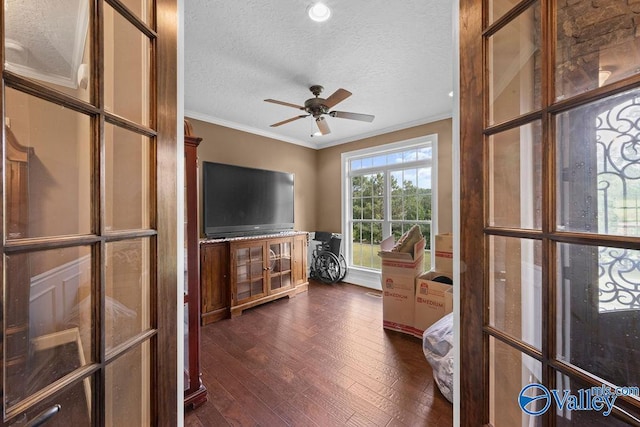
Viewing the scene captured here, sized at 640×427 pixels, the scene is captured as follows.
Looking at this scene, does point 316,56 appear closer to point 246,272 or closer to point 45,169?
point 45,169

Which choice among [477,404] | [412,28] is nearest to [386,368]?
[477,404]

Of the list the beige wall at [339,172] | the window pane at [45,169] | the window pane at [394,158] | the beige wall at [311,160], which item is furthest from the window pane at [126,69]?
the window pane at [394,158]

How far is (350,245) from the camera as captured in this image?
477 centimetres

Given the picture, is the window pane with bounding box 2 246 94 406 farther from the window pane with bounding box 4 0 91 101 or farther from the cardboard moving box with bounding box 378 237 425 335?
the cardboard moving box with bounding box 378 237 425 335

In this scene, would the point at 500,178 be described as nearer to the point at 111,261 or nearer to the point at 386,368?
the point at 111,261

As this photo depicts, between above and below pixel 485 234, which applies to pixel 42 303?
below

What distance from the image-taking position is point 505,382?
77cm

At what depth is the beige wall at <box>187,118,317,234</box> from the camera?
11.7 ft

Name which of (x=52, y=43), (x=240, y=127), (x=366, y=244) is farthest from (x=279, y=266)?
(x=52, y=43)

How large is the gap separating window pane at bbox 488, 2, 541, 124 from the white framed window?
123 inches

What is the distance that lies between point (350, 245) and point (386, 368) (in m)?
2.78

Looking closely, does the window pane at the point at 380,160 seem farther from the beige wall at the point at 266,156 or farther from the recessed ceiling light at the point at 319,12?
the recessed ceiling light at the point at 319,12

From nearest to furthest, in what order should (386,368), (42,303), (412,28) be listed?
(42,303)
(412,28)
(386,368)

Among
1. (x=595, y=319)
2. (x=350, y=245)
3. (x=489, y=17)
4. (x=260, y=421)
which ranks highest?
(x=489, y=17)
